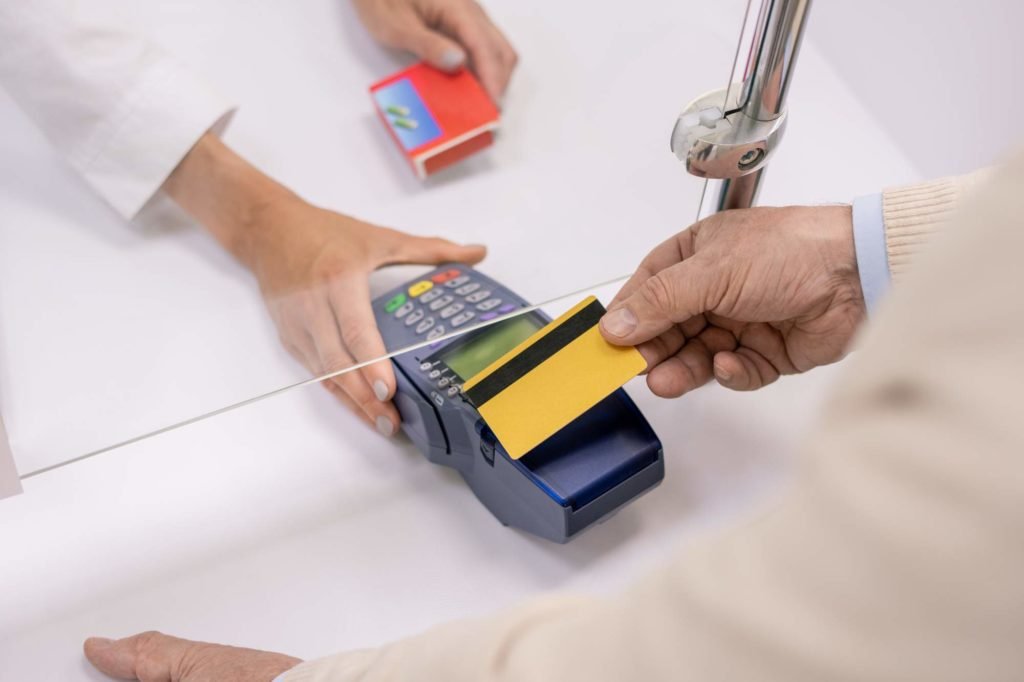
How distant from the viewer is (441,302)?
23.8 inches

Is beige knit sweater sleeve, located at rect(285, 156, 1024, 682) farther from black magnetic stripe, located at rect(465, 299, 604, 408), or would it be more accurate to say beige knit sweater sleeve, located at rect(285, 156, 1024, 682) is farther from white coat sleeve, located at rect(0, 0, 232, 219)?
white coat sleeve, located at rect(0, 0, 232, 219)

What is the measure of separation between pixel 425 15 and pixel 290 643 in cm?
37

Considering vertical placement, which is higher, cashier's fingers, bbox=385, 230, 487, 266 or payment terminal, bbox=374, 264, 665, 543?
cashier's fingers, bbox=385, 230, 487, 266

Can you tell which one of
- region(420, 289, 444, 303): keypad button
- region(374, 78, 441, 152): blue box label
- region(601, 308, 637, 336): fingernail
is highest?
→ region(374, 78, 441, 152): blue box label

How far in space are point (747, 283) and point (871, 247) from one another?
0.23ft

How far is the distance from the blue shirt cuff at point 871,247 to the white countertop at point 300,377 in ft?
0.36

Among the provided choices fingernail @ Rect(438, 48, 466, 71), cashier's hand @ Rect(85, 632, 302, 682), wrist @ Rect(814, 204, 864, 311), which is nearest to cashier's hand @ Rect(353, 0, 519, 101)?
fingernail @ Rect(438, 48, 466, 71)

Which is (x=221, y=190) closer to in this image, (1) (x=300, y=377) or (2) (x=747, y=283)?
(1) (x=300, y=377)

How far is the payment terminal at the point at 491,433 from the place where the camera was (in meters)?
0.57

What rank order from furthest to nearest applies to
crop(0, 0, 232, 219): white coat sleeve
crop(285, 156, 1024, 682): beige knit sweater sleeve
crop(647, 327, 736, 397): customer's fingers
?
crop(647, 327, 736, 397): customer's fingers
crop(0, 0, 232, 219): white coat sleeve
crop(285, 156, 1024, 682): beige knit sweater sleeve

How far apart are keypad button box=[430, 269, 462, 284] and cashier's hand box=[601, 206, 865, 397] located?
0.10 meters

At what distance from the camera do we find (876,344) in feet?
0.77

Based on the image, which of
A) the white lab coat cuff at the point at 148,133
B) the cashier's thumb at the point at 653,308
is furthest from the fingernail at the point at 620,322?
the white lab coat cuff at the point at 148,133

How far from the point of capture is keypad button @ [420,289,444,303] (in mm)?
605
